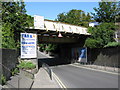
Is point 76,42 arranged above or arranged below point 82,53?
above

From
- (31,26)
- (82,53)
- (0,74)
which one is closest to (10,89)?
(0,74)

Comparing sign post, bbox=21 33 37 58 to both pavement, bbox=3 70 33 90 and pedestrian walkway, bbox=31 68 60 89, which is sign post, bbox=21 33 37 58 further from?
pavement, bbox=3 70 33 90

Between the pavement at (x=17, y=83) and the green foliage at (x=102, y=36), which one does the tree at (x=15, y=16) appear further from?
the green foliage at (x=102, y=36)

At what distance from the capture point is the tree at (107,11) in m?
31.9

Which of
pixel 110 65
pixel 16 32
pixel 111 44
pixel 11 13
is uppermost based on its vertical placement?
pixel 11 13

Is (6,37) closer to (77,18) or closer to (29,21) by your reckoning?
(29,21)

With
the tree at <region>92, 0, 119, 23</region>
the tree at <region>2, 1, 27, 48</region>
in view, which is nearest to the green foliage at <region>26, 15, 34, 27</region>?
the tree at <region>2, 1, 27, 48</region>

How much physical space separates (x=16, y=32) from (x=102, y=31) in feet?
51.1

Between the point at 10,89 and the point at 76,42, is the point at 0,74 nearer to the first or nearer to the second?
the point at 10,89

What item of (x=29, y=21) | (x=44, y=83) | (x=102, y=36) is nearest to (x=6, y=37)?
(x=44, y=83)

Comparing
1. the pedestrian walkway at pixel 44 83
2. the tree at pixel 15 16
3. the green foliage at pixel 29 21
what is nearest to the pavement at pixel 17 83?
the pedestrian walkway at pixel 44 83

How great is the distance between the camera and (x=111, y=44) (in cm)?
2416

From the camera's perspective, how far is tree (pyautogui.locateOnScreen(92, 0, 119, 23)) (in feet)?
105

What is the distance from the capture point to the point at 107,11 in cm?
3183
